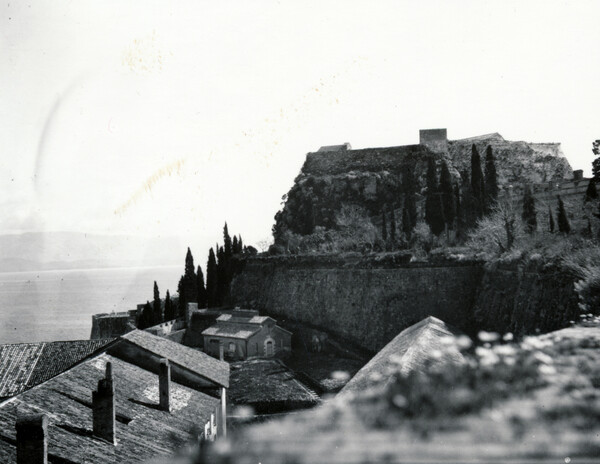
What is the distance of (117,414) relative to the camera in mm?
11656

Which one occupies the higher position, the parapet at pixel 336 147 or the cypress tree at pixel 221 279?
the parapet at pixel 336 147

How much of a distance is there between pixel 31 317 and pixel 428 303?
297ft

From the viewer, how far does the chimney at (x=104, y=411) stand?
9.92 m

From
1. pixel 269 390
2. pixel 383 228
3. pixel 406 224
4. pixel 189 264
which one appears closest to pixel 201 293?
pixel 189 264

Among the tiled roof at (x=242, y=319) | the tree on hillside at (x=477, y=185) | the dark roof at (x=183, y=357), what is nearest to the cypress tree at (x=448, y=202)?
the tree on hillside at (x=477, y=185)

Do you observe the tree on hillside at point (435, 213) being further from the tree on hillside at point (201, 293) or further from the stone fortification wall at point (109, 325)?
the stone fortification wall at point (109, 325)

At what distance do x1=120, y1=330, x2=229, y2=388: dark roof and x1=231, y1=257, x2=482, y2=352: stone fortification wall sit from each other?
485 inches

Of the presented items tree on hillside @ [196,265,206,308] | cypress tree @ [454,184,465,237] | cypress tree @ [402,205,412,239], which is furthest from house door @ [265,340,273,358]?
cypress tree @ [402,205,412,239]

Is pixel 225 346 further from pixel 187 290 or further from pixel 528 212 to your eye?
pixel 528 212

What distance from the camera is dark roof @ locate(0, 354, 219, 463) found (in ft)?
30.6

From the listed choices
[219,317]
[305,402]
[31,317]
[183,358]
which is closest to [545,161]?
[219,317]

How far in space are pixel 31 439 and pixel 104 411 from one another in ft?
7.21

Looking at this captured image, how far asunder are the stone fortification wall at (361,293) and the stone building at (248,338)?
324 cm

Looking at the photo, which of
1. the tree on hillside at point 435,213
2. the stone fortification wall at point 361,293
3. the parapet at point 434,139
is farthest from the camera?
the parapet at point 434,139
